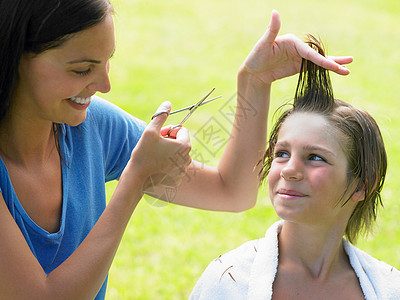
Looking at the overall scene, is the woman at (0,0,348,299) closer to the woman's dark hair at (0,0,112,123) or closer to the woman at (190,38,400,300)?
the woman's dark hair at (0,0,112,123)

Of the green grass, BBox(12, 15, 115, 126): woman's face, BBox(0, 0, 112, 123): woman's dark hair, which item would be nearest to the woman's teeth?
BBox(12, 15, 115, 126): woman's face

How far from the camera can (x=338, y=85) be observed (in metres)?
6.71

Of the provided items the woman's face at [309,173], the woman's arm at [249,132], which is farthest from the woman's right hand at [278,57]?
the woman's face at [309,173]

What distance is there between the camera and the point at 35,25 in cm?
153

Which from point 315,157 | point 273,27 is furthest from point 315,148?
point 273,27

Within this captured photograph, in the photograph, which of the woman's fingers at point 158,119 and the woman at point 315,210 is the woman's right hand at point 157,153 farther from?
the woman at point 315,210

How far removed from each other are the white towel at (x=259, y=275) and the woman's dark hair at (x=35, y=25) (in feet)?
2.52

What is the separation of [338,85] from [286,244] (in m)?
5.14

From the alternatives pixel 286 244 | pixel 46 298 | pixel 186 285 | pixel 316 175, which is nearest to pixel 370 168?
pixel 316 175

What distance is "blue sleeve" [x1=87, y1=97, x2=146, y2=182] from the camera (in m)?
1.97

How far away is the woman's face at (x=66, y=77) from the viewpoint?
1.57m

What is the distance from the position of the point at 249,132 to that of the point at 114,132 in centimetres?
43

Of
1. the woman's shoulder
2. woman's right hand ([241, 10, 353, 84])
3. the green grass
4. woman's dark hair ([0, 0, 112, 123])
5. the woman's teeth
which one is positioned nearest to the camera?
woman's dark hair ([0, 0, 112, 123])

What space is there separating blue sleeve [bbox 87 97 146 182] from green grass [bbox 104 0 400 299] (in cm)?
17
